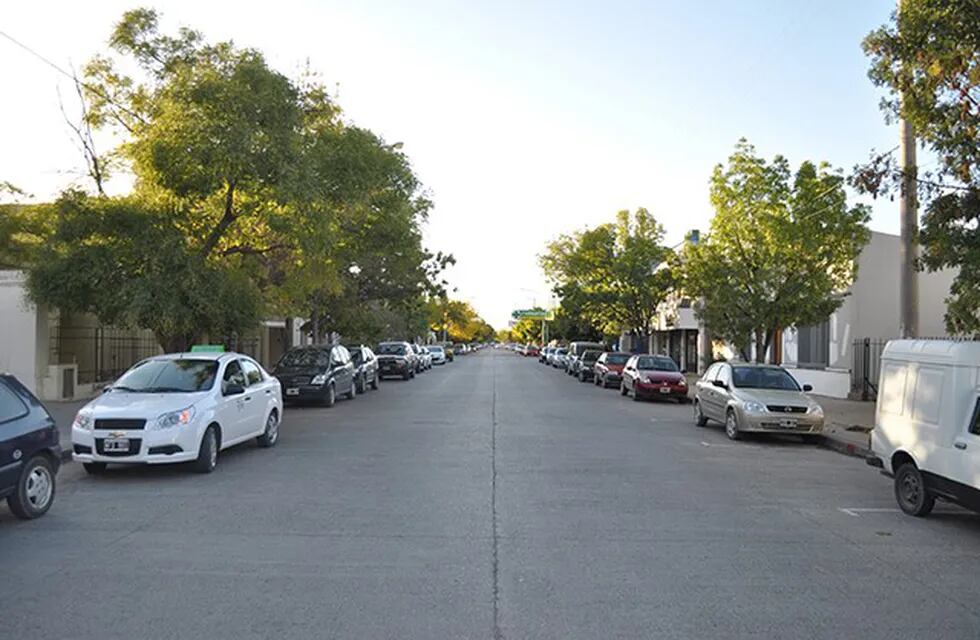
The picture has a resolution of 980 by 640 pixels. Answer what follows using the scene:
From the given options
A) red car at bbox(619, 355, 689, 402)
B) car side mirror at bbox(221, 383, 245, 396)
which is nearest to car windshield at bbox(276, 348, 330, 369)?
red car at bbox(619, 355, 689, 402)

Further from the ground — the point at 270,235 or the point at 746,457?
the point at 270,235

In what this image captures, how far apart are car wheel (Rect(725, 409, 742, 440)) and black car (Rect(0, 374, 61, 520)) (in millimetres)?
11770

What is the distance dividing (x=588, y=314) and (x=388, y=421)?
3185 centimetres

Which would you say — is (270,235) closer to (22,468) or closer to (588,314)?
(22,468)

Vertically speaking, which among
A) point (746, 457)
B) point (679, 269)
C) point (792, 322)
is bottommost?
point (746, 457)

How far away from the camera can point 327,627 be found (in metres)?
5.15

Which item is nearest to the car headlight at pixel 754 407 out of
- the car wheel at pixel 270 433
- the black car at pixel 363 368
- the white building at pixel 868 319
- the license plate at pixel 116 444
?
the car wheel at pixel 270 433

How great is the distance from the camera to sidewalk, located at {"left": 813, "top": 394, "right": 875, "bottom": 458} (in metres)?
14.9

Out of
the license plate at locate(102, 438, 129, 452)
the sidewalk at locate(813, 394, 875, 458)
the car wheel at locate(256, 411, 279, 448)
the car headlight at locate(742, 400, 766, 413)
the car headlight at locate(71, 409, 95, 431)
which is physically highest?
the car headlight at locate(71, 409, 95, 431)

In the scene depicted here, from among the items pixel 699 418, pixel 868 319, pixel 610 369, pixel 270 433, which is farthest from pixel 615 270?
pixel 270 433

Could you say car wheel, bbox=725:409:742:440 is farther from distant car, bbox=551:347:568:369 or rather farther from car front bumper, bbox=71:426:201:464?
distant car, bbox=551:347:568:369

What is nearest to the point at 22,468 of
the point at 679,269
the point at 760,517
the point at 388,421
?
the point at 760,517

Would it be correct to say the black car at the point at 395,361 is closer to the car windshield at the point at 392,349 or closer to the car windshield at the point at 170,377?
the car windshield at the point at 392,349

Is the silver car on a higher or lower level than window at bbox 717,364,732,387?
lower
